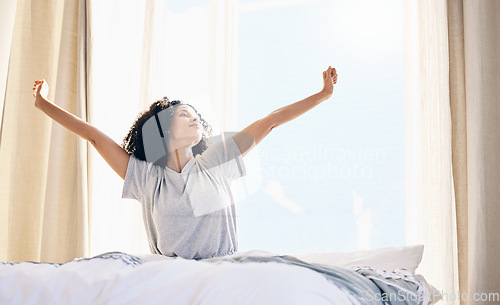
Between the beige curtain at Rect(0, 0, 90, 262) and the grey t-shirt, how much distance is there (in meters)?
0.67

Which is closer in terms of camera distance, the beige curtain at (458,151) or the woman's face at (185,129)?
the beige curtain at (458,151)

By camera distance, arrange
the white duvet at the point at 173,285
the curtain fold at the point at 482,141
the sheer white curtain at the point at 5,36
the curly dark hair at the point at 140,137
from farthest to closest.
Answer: the sheer white curtain at the point at 5,36 → the curly dark hair at the point at 140,137 → the curtain fold at the point at 482,141 → the white duvet at the point at 173,285

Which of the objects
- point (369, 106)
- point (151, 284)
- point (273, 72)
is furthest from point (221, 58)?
point (151, 284)

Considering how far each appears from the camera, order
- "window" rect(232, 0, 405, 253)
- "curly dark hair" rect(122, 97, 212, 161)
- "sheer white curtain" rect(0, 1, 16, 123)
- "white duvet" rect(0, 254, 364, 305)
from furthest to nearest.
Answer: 1. "sheer white curtain" rect(0, 1, 16, 123)
2. "window" rect(232, 0, 405, 253)
3. "curly dark hair" rect(122, 97, 212, 161)
4. "white duvet" rect(0, 254, 364, 305)

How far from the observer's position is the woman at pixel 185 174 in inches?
71.1

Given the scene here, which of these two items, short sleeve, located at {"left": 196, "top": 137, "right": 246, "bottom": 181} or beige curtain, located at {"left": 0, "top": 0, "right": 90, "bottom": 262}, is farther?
beige curtain, located at {"left": 0, "top": 0, "right": 90, "bottom": 262}

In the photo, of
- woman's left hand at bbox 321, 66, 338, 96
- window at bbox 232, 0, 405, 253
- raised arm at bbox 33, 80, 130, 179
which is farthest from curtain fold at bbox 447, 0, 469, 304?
raised arm at bbox 33, 80, 130, 179

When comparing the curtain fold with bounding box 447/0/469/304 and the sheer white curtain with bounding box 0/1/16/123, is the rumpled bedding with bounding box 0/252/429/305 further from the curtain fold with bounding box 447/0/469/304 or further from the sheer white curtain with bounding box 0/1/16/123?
the sheer white curtain with bounding box 0/1/16/123

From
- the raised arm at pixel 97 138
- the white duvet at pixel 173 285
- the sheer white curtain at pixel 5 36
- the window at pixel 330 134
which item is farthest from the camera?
the sheer white curtain at pixel 5 36

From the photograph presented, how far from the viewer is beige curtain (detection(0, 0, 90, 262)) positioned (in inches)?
96.0

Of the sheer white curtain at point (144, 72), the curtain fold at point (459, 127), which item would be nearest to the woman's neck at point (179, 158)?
the sheer white curtain at point (144, 72)

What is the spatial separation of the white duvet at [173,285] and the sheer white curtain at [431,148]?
1.08 metres

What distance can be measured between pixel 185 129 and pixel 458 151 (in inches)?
40.4

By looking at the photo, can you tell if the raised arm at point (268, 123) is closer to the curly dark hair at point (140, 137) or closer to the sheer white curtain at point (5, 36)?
the curly dark hair at point (140, 137)
